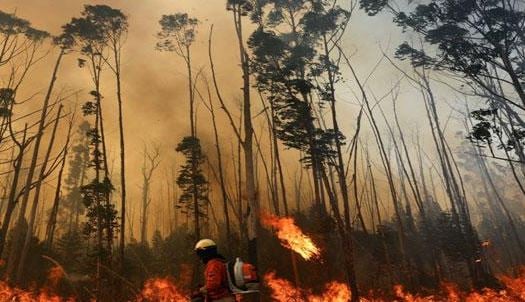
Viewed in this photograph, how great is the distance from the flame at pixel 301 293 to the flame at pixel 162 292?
4.89 meters

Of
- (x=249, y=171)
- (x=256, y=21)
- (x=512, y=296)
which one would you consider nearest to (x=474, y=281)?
(x=512, y=296)

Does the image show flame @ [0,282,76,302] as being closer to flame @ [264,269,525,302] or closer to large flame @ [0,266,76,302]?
large flame @ [0,266,76,302]

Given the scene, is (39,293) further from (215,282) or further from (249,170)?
(215,282)

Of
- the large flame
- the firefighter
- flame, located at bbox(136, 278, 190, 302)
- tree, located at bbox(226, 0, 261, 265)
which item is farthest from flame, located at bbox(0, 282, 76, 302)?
the firefighter

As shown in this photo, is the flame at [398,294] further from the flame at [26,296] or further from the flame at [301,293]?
the flame at [26,296]

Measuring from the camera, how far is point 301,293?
16969 millimetres

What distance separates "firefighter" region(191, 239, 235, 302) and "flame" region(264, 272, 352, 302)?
12.6m

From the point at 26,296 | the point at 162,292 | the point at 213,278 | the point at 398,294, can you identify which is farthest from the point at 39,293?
the point at 213,278

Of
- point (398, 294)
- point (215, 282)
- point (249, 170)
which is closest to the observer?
point (215, 282)

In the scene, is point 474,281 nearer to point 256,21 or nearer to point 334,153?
point 334,153

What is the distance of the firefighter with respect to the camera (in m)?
4.76

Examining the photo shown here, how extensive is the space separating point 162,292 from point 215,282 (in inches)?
768

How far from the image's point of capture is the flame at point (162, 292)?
20.5 meters

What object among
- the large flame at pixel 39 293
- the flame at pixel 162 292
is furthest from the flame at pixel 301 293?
the large flame at pixel 39 293
